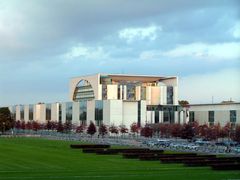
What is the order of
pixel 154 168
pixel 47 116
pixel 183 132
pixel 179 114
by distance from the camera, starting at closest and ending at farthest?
pixel 154 168 < pixel 183 132 < pixel 179 114 < pixel 47 116

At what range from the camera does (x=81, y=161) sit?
4644 centimetres

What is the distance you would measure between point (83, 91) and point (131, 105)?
79.1 ft

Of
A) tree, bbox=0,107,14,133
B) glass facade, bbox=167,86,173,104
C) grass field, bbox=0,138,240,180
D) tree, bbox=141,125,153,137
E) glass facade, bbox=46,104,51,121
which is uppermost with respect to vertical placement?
glass facade, bbox=167,86,173,104

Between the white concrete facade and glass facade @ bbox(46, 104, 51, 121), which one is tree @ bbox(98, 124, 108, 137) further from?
glass facade @ bbox(46, 104, 51, 121)

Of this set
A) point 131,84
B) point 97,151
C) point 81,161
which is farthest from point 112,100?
point 81,161

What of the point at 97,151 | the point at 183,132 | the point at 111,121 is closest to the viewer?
the point at 97,151

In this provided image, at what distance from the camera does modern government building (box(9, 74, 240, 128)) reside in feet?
396

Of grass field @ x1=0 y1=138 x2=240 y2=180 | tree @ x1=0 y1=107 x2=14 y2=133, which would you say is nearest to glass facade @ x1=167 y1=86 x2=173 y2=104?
tree @ x1=0 y1=107 x2=14 y2=133

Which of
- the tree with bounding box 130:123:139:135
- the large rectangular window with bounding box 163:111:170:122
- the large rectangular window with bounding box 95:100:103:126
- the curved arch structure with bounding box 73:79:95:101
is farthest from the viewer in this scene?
the curved arch structure with bounding box 73:79:95:101

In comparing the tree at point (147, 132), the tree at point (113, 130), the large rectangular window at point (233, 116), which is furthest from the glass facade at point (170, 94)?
the tree at point (147, 132)

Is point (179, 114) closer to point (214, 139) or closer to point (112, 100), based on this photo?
point (112, 100)

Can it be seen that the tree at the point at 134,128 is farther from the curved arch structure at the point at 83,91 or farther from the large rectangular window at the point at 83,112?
the curved arch structure at the point at 83,91

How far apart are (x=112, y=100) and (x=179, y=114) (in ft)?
64.9

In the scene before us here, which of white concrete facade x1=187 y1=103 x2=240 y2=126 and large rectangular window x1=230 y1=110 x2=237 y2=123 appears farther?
white concrete facade x1=187 y1=103 x2=240 y2=126
